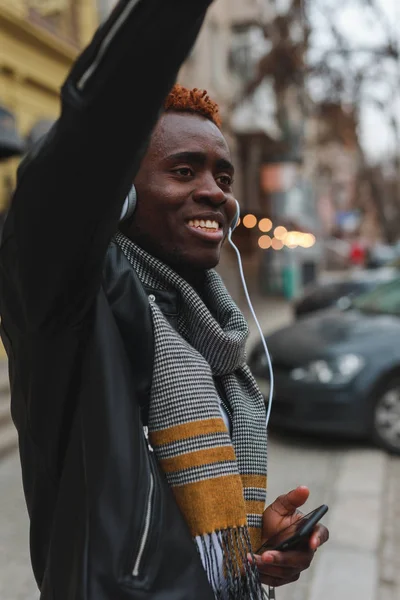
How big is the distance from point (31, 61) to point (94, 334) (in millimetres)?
10671

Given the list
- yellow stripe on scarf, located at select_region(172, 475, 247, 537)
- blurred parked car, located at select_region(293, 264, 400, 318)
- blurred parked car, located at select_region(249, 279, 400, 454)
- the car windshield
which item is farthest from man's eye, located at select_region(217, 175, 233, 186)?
blurred parked car, located at select_region(293, 264, 400, 318)

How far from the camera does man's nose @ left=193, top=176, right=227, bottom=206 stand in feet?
4.48

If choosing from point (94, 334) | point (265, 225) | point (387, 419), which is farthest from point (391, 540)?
point (265, 225)

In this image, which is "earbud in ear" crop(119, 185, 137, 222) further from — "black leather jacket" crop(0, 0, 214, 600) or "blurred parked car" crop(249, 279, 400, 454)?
"blurred parked car" crop(249, 279, 400, 454)

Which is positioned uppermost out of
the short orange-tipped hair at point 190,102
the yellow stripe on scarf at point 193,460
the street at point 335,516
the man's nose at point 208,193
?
the short orange-tipped hair at point 190,102

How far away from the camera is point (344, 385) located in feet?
19.1

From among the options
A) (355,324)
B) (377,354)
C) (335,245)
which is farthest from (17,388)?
(335,245)

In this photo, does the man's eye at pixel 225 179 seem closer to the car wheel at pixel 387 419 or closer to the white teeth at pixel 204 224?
the white teeth at pixel 204 224

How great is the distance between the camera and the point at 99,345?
113 centimetres

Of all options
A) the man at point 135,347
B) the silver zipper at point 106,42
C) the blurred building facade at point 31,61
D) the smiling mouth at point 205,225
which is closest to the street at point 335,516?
the man at point 135,347

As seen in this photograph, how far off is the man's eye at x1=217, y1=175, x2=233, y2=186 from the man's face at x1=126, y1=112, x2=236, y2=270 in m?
0.06

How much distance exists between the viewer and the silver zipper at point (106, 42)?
2.85ft

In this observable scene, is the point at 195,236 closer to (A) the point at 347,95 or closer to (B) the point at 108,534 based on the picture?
(B) the point at 108,534

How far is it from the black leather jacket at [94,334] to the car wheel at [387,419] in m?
4.93
